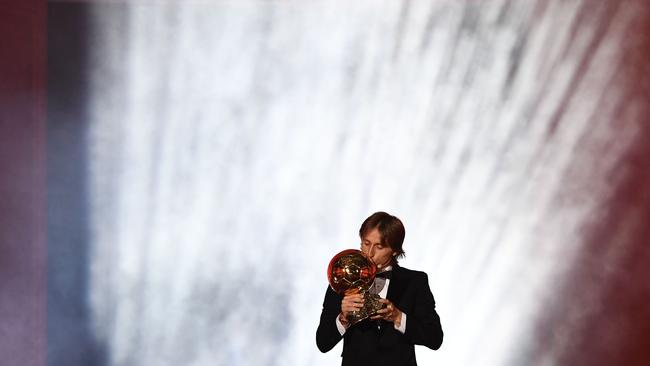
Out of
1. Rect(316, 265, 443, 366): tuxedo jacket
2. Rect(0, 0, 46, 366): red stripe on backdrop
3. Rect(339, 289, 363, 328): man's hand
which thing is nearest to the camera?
Rect(339, 289, 363, 328): man's hand

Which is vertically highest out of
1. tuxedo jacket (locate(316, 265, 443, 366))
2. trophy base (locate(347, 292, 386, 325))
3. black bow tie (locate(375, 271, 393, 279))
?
black bow tie (locate(375, 271, 393, 279))

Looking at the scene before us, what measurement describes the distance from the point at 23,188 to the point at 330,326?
6.54ft

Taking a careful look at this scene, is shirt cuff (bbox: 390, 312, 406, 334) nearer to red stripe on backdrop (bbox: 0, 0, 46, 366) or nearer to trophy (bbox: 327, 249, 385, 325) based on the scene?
trophy (bbox: 327, 249, 385, 325)

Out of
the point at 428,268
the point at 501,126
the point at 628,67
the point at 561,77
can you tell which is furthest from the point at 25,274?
the point at 628,67

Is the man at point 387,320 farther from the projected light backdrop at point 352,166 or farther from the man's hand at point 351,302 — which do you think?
the projected light backdrop at point 352,166

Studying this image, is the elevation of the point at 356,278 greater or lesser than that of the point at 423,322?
greater

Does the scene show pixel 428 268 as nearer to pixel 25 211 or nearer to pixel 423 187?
pixel 423 187

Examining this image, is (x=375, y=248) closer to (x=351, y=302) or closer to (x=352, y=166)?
(x=351, y=302)

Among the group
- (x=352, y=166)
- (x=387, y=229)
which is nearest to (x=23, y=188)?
(x=352, y=166)

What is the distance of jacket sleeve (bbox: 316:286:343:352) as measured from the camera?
239 cm

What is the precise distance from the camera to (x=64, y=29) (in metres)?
3.68

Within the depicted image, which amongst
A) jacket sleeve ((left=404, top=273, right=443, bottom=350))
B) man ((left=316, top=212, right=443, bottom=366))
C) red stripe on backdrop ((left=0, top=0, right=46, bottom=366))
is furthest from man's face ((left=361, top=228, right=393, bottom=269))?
red stripe on backdrop ((left=0, top=0, right=46, bottom=366))

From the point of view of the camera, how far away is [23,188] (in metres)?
3.64

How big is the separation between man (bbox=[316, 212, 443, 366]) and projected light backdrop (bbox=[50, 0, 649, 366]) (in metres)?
1.32
